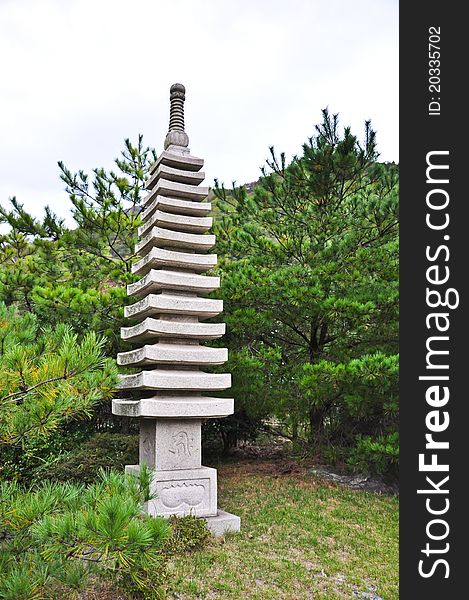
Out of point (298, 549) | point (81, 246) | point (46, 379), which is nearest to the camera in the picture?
point (46, 379)

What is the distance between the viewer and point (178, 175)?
20.5ft

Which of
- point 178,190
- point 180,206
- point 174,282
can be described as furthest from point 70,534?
point 178,190

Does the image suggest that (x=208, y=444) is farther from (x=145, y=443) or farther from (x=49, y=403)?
(x=49, y=403)

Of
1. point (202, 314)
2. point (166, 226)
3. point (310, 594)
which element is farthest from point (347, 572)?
point (166, 226)

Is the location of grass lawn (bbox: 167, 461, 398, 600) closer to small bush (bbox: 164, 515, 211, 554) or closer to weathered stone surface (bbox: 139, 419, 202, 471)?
small bush (bbox: 164, 515, 211, 554)

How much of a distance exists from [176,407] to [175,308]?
3.50 ft

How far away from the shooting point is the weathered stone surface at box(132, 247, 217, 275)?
5.71 m

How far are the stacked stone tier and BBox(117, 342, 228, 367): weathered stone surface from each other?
10 millimetres

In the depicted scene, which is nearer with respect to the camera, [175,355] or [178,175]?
[175,355]

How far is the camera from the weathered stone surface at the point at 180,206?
19.9 ft

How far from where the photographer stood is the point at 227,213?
9383mm

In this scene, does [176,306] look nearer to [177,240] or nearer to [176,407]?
[177,240]

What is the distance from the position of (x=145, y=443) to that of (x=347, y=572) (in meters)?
2.43

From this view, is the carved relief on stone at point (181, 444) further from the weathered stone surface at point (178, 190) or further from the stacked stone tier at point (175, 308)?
the weathered stone surface at point (178, 190)
